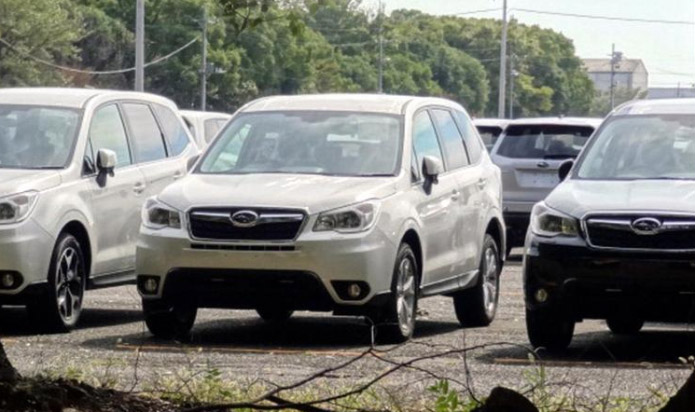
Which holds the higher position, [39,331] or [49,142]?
[49,142]

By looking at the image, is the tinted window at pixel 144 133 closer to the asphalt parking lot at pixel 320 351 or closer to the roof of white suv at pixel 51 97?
the roof of white suv at pixel 51 97

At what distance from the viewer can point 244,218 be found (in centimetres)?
1249

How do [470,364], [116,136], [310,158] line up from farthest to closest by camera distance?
[116,136]
[310,158]
[470,364]

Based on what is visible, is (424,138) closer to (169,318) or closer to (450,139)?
(450,139)

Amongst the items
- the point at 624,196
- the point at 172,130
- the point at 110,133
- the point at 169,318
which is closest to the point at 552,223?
the point at 624,196

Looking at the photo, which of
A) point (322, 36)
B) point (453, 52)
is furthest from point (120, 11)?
point (453, 52)

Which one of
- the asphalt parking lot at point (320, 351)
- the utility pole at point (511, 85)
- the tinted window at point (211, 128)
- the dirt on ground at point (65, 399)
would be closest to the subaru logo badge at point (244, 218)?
the asphalt parking lot at point (320, 351)

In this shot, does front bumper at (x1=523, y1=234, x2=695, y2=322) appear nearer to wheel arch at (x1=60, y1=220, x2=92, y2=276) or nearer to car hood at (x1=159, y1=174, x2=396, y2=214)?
car hood at (x1=159, y1=174, x2=396, y2=214)

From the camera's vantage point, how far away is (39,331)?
13.7 metres

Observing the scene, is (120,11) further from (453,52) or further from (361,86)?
(453,52)

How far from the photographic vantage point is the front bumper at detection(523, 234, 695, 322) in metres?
11.8

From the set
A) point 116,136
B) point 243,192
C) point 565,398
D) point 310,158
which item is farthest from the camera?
point 116,136

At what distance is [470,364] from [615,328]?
8.36 ft

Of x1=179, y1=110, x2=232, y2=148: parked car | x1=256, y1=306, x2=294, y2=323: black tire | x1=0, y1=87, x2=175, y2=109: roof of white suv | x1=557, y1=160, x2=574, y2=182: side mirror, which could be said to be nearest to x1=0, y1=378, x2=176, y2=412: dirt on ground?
x1=256, y1=306, x2=294, y2=323: black tire
